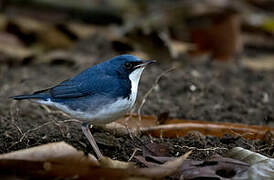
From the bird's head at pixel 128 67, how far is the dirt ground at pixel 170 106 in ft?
1.87

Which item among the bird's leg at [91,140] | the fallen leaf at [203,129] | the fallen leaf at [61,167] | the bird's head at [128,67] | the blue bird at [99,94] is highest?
the bird's head at [128,67]

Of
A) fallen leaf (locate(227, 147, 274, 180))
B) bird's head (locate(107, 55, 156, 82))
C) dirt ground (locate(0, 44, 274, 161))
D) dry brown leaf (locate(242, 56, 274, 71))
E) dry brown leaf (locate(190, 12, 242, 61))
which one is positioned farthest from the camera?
dry brown leaf (locate(190, 12, 242, 61))

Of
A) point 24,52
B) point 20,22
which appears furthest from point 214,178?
point 20,22

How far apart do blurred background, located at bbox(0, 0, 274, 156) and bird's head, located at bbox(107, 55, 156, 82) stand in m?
0.63

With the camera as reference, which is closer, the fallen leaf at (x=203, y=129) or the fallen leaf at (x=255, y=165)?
the fallen leaf at (x=255, y=165)

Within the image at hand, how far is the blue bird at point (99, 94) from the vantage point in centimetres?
464

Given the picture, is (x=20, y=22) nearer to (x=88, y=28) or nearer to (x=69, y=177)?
(x=88, y=28)

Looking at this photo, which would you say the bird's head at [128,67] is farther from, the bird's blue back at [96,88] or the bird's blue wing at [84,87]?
the bird's blue wing at [84,87]

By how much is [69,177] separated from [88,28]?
6.62 m

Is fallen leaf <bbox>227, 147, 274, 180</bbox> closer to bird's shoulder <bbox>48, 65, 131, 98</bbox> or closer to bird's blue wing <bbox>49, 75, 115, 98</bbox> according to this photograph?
bird's shoulder <bbox>48, 65, 131, 98</bbox>

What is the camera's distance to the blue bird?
183 inches

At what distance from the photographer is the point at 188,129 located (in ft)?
17.0

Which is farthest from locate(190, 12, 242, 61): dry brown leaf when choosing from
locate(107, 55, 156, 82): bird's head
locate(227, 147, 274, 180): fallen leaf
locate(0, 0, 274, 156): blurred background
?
locate(227, 147, 274, 180): fallen leaf

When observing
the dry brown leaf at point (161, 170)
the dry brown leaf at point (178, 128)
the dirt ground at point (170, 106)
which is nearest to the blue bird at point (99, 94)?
the dirt ground at point (170, 106)
